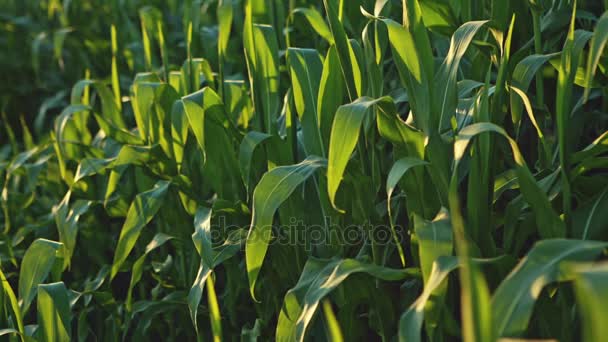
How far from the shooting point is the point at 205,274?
4.23 ft

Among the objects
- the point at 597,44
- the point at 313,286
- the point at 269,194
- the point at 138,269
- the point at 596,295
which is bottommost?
the point at 138,269

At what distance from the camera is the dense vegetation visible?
1.08 meters

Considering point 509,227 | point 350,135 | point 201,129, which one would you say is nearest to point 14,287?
point 201,129

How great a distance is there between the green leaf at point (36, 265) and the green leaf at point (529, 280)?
874 millimetres

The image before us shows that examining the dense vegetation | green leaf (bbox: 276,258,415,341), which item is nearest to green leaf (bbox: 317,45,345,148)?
the dense vegetation

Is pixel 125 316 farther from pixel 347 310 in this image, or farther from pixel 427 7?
pixel 427 7

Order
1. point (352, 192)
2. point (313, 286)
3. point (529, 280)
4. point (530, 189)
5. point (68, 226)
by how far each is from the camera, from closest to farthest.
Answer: point (529, 280), point (530, 189), point (313, 286), point (352, 192), point (68, 226)

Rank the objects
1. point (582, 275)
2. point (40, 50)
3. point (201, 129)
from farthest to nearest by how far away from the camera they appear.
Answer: point (40, 50) → point (201, 129) → point (582, 275)

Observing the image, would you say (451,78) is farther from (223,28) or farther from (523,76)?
(223,28)

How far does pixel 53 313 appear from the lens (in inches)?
53.0

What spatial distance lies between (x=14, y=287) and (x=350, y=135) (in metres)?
1.04

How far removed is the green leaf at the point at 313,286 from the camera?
107cm

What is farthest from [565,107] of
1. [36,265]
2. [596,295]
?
[36,265]

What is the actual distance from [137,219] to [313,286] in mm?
484
